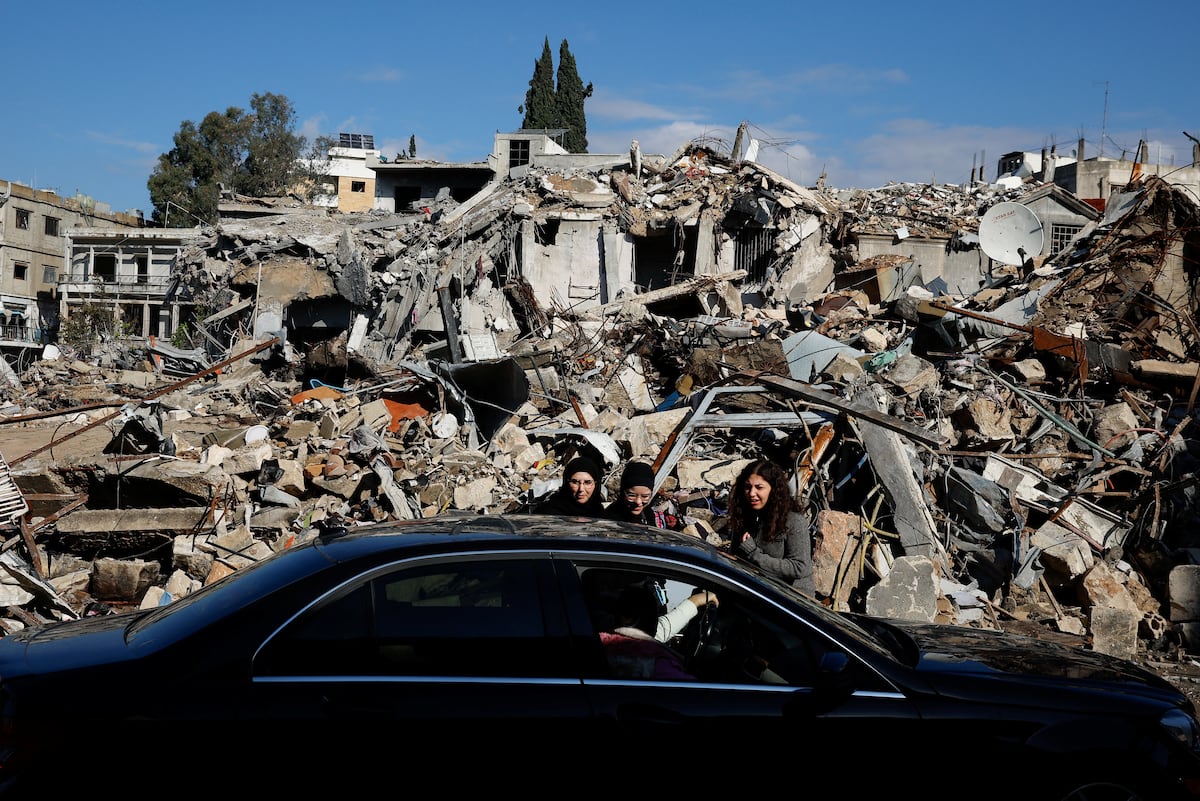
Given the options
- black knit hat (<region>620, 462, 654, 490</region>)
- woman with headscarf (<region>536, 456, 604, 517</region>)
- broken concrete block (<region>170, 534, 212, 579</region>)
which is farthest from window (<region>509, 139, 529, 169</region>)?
black knit hat (<region>620, 462, 654, 490</region>)

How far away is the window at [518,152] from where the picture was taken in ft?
97.2

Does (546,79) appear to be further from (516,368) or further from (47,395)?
(516,368)

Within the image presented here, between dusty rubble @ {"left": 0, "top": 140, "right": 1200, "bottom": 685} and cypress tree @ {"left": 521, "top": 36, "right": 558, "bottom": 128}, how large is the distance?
31.1 m

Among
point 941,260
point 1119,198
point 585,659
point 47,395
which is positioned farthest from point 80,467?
point 941,260

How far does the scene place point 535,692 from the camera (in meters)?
2.82

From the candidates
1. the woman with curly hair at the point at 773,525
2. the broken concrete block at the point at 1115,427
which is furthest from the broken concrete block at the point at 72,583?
the broken concrete block at the point at 1115,427

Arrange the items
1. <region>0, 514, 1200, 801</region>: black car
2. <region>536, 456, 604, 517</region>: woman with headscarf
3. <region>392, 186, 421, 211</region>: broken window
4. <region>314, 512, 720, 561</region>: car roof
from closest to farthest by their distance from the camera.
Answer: <region>0, 514, 1200, 801</region>: black car
<region>314, 512, 720, 561</region>: car roof
<region>536, 456, 604, 517</region>: woman with headscarf
<region>392, 186, 421, 211</region>: broken window

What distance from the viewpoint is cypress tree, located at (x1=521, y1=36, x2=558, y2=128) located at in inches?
1804

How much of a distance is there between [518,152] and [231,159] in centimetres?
2349

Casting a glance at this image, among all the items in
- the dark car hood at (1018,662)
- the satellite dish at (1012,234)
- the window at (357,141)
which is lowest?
the dark car hood at (1018,662)

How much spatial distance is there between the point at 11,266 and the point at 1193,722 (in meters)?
51.5

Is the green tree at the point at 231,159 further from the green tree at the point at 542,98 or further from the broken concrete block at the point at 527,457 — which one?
the broken concrete block at the point at 527,457

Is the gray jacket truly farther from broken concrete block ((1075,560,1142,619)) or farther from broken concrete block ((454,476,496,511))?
broken concrete block ((454,476,496,511))

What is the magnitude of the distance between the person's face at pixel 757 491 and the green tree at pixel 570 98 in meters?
43.6
